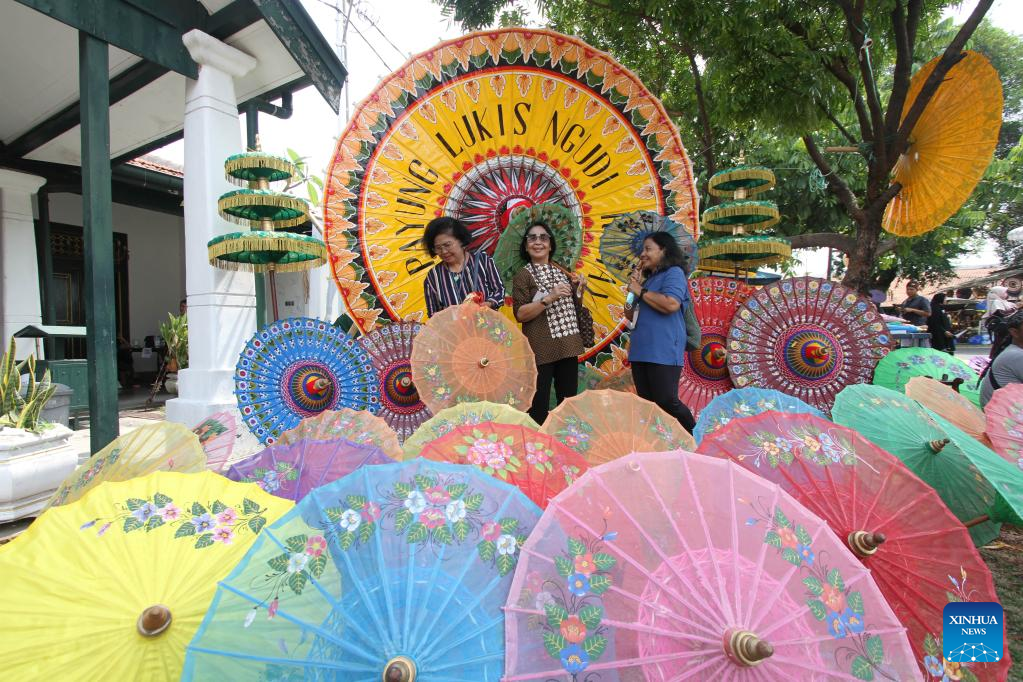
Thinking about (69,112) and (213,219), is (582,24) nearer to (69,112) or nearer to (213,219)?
(213,219)

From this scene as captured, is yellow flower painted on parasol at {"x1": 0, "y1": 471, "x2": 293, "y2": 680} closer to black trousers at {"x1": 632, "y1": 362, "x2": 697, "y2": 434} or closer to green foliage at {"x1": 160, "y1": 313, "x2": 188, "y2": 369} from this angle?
black trousers at {"x1": 632, "y1": 362, "x2": 697, "y2": 434}

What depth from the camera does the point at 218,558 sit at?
3.77 ft

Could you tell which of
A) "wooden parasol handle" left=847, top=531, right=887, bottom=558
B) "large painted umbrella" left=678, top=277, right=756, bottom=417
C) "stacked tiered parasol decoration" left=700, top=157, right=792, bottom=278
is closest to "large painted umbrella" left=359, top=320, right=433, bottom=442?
"large painted umbrella" left=678, top=277, right=756, bottom=417

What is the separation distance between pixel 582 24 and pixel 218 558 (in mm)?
7066

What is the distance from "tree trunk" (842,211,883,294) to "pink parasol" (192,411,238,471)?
4756 millimetres

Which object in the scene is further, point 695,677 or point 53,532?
point 53,532

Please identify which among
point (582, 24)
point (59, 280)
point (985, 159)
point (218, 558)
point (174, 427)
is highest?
point (582, 24)

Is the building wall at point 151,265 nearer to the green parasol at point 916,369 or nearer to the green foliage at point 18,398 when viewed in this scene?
the green foliage at point 18,398

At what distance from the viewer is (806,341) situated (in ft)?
12.7

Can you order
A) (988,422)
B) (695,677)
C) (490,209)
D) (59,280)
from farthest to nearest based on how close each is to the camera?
(59,280), (490,209), (988,422), (695,677)

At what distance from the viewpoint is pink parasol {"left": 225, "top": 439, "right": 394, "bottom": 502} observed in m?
1.74

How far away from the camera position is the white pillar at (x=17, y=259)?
6.20 meters

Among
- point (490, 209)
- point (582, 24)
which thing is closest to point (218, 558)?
point (490, 209)

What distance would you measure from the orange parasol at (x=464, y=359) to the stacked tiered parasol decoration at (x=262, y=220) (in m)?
1.41
